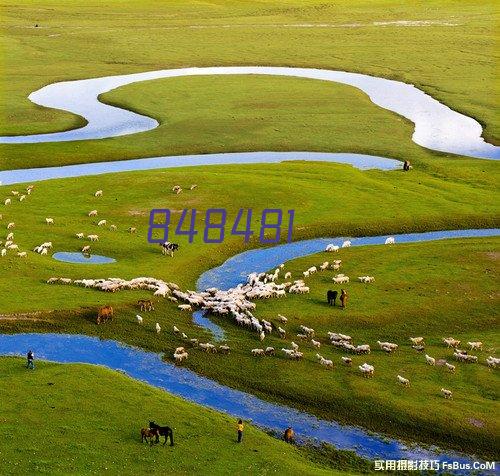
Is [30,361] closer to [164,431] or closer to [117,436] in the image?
[117,436]

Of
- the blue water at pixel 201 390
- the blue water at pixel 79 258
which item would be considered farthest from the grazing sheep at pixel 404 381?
the blue water at pixel 79 258

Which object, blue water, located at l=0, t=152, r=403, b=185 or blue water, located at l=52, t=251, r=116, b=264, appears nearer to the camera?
blue water, located at l=52, t=251, r=116, b=264

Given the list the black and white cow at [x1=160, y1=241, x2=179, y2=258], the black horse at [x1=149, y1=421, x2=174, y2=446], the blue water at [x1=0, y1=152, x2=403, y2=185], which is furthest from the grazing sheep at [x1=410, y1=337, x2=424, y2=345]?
the blue water at [x1=0, y1=152, x2=403, y2=185]

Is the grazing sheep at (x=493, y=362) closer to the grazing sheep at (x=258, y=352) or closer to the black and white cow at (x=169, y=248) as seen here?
the grazing sheep at (x=258, y=352)

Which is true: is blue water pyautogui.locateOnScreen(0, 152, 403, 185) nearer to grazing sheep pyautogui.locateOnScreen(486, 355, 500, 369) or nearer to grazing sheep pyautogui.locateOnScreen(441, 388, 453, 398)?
grazing sheep pyautogui.locateOnScreen(486, 355, 500, 369)

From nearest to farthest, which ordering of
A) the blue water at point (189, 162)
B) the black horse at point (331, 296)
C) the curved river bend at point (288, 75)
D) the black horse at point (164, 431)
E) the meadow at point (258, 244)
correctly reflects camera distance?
the black horse at point (164, 431) < the meadow at point (258, 244) < the black horse at point (331, 296) < the blue water at point (189, 162) < the curved river bend at point (288, 75)

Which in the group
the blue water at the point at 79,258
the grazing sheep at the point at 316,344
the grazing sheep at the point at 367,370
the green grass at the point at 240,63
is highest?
the green grass at the point at 240,63

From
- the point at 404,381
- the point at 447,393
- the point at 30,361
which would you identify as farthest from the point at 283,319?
the point at 30,361
